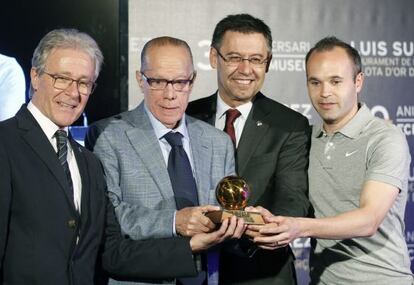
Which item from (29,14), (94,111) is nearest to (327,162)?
(94,111)

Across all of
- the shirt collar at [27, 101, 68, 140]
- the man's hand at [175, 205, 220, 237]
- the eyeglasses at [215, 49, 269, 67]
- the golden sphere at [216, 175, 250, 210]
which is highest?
the eyeglasses at [215, 49, 269, 67]

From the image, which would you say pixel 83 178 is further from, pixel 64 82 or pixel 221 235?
pixel 221 235

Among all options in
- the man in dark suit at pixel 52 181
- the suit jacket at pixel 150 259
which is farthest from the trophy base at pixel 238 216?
the man in dark suit at pixel 52 181

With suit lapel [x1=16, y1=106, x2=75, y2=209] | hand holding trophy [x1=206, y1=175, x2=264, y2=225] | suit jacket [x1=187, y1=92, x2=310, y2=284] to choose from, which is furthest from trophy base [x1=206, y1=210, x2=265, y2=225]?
suit lapel [x1=16, y1=106, x2=75, y2=209]

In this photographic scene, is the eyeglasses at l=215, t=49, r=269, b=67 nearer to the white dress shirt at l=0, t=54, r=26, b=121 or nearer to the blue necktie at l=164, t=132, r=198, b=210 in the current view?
the blue necktie at l=164, t=132, r=198, b=210

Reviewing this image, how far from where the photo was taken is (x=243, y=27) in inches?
123

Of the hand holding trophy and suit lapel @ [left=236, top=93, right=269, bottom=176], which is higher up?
suit lapel @ [left=236, top=93, right=269, bottom=176]

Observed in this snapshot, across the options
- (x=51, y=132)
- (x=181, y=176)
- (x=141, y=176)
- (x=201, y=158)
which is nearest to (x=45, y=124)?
(x=51, y=132)

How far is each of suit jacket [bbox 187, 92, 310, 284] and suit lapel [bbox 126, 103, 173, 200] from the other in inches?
18.8

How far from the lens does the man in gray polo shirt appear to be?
8.70ft

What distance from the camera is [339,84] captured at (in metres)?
2.92

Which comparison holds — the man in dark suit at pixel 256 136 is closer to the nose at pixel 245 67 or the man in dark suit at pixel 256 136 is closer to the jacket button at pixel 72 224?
the nose at pixel 245 67

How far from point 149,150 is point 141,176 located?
12 cm

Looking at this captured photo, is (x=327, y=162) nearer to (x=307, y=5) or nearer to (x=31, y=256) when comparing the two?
(x=31, y=256)
